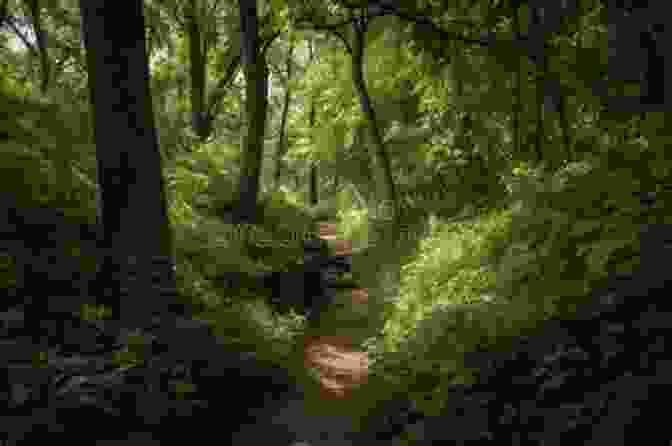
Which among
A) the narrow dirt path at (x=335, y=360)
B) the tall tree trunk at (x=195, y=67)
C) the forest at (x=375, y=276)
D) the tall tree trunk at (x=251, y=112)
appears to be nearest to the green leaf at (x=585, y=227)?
the forest at (x=375, y=276)

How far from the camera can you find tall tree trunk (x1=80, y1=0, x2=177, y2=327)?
535cm

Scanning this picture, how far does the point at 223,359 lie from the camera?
527 cm

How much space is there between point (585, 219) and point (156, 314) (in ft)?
15.9

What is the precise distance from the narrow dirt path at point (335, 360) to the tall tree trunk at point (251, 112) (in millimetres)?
3685

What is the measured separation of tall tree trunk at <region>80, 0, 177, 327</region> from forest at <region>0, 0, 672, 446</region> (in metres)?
0.02

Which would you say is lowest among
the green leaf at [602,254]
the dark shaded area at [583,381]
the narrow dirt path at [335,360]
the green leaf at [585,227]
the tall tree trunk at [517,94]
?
the narrow dirt path at [335,360]

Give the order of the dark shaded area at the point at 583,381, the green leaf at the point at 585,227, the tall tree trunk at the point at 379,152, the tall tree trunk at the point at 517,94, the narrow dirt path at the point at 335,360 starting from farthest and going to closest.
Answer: the tall tree trunk at the point at 379,152
the tall tree trunk at the point at 517,94
the narrow dirt path at the point at 335,360
the green leaf at the point at 585,227
the dark shaded area at the point at 583,381

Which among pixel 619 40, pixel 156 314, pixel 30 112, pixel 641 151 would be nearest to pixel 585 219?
pixel 641 151

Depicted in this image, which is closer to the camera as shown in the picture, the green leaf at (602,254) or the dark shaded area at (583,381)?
the dark shaded area at (583,381)

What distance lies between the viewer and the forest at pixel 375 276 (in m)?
3.64

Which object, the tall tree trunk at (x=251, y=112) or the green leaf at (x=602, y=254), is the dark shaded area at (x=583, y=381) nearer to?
the green leaf at (x=602, y=254)

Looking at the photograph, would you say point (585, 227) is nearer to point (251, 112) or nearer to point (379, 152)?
point (251, 112)

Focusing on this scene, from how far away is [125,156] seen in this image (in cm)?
554

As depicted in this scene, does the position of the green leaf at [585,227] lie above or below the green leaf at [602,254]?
above
